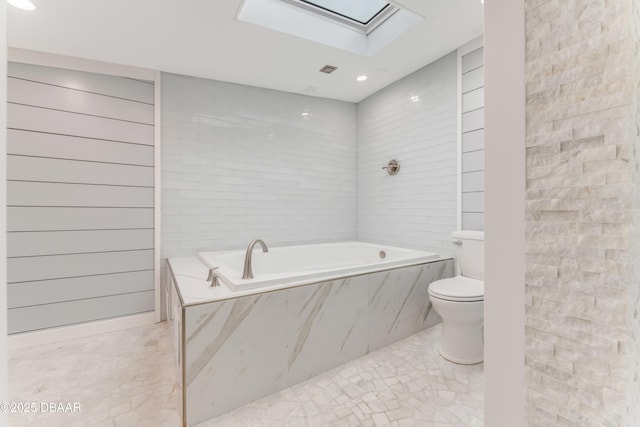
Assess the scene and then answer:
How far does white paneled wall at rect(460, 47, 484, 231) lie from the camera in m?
2.35

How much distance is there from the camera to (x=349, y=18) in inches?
91.7

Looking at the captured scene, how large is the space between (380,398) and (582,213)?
146 centimetres

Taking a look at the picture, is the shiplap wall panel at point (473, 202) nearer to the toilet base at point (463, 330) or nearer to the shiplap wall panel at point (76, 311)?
the toilet base at point (463, 330)

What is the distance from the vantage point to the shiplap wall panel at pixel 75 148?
2.25 m

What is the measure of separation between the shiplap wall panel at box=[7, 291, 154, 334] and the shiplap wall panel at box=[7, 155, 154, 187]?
40.4 inches

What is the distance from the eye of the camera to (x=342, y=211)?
11.9 feet

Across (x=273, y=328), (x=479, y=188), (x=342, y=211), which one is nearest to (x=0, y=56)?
(x=273, y=328)

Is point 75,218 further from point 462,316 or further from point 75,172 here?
point 462,316

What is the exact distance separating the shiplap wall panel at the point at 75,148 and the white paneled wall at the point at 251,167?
218 millimetres

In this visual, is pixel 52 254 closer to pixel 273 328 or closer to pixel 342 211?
pixel 273 328

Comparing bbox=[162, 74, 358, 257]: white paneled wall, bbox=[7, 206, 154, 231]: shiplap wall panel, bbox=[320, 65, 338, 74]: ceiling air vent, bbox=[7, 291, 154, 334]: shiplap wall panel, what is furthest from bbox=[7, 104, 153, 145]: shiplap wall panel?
bbox=[320, 65, 338, 74]: ceiling air vent

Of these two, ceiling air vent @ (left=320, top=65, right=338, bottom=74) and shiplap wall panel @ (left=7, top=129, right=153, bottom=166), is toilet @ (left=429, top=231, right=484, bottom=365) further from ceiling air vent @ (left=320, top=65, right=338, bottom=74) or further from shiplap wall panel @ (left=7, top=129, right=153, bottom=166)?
shiplap wall panel @ (left=7, top=129, right=153, bottom=166)

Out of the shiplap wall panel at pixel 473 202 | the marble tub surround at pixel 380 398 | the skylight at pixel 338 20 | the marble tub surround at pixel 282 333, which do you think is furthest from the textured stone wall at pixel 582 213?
the shiplap wall panel at pixel 473 202

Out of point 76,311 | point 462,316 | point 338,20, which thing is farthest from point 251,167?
point 462,316
